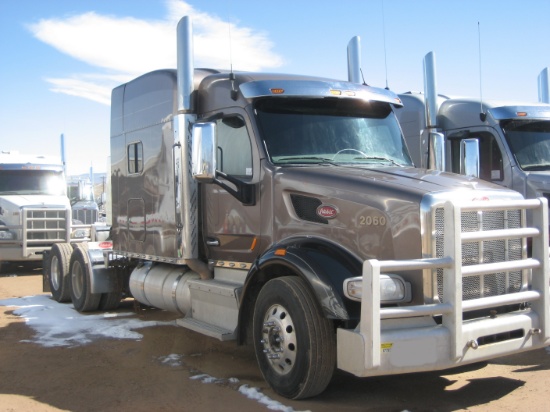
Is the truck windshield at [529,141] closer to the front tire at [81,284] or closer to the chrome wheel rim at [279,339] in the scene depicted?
the chrome wheel rim at [279,339]

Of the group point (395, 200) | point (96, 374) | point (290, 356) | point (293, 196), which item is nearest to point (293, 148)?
point (293, 196)

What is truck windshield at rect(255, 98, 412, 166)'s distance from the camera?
19.7 feet

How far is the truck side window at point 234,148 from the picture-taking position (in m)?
6.20

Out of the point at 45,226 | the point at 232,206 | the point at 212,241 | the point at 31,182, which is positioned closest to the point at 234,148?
the point at 232,206

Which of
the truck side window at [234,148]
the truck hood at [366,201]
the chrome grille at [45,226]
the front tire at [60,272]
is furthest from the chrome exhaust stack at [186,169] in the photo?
the chrome grille at [45,226]

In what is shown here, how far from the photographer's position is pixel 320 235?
17.7 ft

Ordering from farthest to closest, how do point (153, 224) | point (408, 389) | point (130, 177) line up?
1. point (130, 177)
2. point (153, 224)
3. point (408, 389)

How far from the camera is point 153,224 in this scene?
25.5 ft

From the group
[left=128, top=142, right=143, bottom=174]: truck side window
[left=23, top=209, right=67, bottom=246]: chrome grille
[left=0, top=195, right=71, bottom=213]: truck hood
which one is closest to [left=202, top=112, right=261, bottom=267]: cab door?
[left=128, top=142, right=143, bottom=174]: truck side window

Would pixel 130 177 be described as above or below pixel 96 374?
above

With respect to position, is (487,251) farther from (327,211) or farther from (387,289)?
(327,211)

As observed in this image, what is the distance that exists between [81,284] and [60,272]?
0.89m

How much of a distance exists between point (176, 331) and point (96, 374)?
2.02 m

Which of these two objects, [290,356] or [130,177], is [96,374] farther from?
[130,177]
